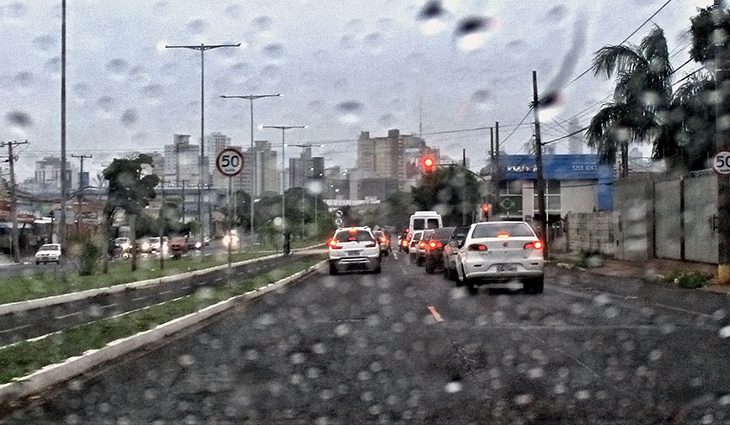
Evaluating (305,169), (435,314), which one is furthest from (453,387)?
(305,169)

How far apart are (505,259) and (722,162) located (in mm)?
5472

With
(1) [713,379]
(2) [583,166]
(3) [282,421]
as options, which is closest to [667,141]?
(1) [713,379]

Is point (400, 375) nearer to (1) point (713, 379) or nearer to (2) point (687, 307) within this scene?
(1) point (713, 379)

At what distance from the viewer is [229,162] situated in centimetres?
1920

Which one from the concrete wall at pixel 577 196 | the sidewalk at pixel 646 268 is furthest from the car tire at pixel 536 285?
the concrete wall at pixel 577 196

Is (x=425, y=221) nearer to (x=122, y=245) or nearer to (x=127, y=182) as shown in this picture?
(x=127, y=182)

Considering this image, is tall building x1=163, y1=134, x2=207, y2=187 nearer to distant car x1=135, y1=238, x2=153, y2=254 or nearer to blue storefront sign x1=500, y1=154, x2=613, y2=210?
distant car x1=135, y1=238, x2=153, y2=254

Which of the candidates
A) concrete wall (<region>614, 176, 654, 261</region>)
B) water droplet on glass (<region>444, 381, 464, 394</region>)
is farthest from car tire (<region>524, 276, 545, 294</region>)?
concrete wall (<region>614, 176, 654, 261</region>)

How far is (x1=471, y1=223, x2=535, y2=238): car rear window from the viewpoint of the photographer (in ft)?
67.8

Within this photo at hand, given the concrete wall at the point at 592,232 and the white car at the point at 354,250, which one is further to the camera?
the concrete wall at the point at 592,232

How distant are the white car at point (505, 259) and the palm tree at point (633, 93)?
64.2 ft

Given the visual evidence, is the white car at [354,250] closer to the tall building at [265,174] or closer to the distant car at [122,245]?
the distant car at [122,245]

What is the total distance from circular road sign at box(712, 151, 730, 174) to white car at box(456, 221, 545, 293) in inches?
176

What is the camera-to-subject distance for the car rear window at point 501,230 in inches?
814
